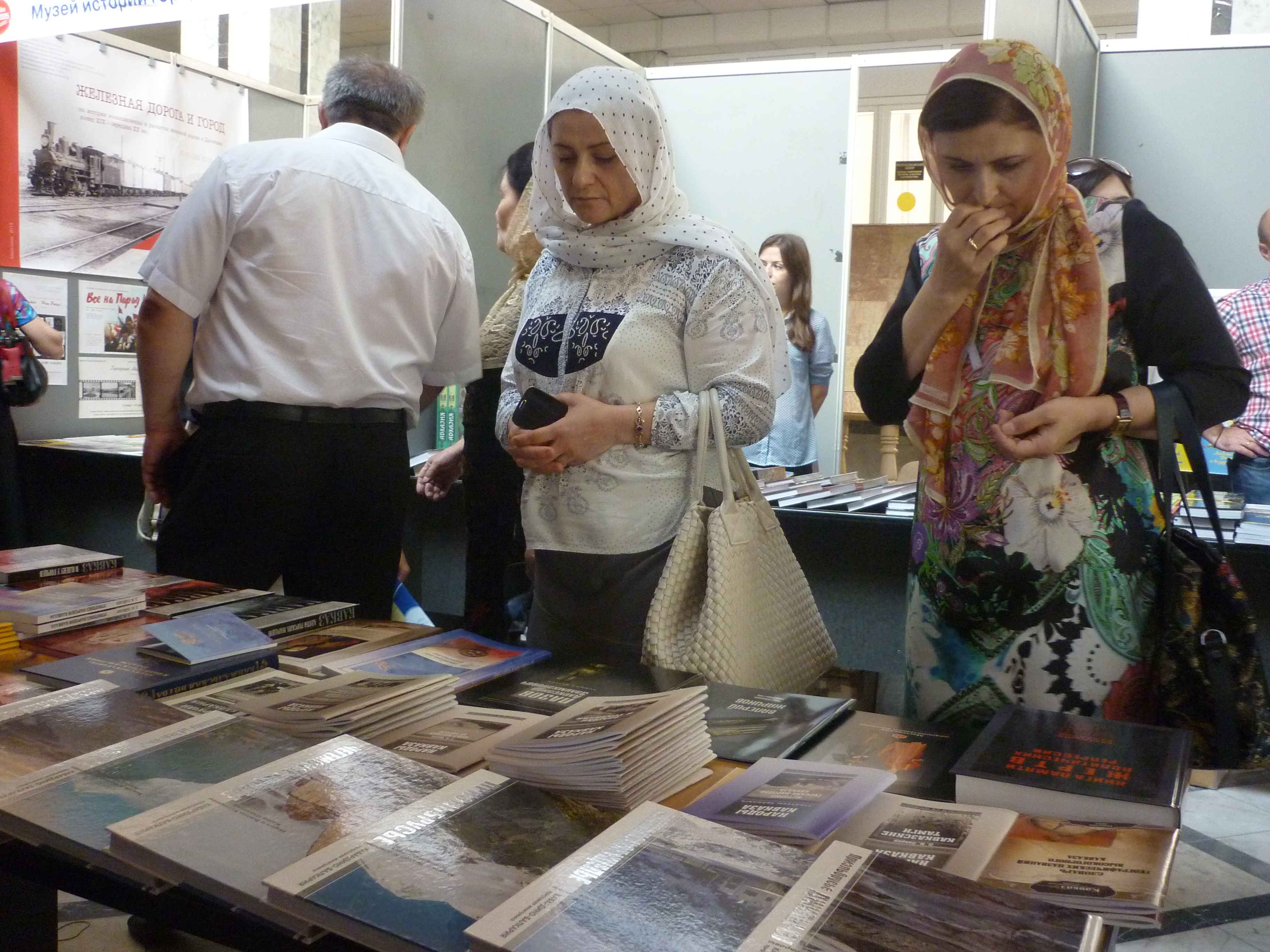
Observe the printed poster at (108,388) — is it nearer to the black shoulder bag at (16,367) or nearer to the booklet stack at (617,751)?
the black shoulder bag at (16,367)

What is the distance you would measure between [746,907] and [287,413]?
1.48m

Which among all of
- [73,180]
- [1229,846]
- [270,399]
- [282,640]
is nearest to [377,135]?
[270,399]

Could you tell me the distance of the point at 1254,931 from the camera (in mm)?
1990

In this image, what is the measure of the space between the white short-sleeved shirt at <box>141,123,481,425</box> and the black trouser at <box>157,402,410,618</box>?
5cm

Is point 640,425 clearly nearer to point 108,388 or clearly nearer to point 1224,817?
point 1224,817

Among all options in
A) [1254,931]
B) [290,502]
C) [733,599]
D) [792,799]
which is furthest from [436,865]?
[1254,931]

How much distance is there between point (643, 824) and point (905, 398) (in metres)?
0.82

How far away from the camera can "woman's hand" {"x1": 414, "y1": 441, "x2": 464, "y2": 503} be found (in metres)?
2.54

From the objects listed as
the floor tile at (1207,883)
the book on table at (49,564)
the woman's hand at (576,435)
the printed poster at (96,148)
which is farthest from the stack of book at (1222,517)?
the printed poster at (96,148)

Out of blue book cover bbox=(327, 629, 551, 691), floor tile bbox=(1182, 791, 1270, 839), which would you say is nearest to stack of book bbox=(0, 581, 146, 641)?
blue book cover bbox=(327, 629, 551, 691)

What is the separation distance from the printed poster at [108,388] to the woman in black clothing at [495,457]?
1.85 meters

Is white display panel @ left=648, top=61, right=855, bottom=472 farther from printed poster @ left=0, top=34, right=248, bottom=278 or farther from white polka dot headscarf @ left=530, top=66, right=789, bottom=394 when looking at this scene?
white polka dot headscarf @ left=530, top=66, right=789, bottom=394

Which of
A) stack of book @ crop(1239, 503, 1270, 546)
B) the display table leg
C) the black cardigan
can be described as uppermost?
the black cardigan

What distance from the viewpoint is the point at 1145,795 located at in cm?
82
